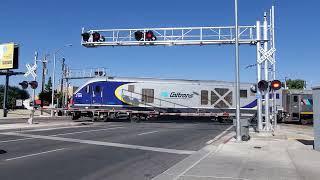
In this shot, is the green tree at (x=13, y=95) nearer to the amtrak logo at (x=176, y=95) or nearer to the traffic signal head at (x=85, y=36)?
the amtrak logo at (x=176, y=95)

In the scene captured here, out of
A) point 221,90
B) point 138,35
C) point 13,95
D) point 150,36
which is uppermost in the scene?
point 138,35

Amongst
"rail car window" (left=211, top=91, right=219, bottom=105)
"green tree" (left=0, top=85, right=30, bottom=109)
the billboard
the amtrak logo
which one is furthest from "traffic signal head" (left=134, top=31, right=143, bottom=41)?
"green tree" (left=0, top=85, right=30, bottom=109)

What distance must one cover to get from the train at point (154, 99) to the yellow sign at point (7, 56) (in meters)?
16.8

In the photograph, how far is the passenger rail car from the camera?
144 feet

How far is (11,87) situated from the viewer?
10588cm

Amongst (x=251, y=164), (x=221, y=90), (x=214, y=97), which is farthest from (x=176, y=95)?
(x=251, y=164)

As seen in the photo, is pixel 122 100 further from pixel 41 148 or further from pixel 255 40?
pixel 41 148

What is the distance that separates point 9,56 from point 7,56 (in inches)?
12.0

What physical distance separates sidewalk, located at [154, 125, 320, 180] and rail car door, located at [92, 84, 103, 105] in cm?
2582

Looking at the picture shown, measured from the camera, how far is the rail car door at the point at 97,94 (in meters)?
43.9

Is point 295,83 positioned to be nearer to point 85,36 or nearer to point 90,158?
point 85,36

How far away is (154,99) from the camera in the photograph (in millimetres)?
44656

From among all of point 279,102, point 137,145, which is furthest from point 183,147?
point 279,102

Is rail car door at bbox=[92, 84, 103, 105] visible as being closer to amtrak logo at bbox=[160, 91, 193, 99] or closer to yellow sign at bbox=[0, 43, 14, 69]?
amtrak logo at bbox=[160, 91, 193, 99]
